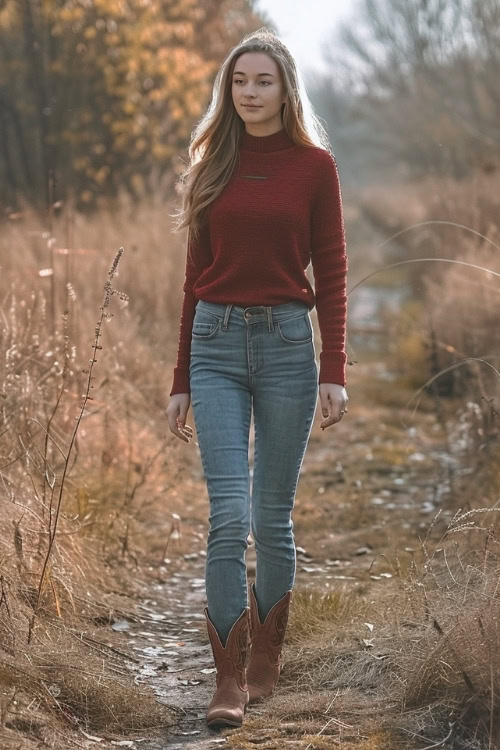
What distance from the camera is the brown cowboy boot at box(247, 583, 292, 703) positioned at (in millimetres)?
3234

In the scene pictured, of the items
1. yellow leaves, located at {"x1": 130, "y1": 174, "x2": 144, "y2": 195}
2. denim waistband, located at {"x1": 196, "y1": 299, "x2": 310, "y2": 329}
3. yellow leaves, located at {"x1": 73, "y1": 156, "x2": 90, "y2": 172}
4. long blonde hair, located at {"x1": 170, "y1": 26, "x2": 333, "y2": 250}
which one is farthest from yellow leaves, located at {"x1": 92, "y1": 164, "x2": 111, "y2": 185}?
denim waistband, located at {"x1": 196, "y1": 299, "x2": 310, "y2": 329}

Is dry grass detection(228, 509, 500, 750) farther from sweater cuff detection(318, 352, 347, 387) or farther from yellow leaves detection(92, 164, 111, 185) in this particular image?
yellow leaves detection(92, 164, 111, 185)

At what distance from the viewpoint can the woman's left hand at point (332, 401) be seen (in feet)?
10.1

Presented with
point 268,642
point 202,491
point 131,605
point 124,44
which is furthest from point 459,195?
point 268,642

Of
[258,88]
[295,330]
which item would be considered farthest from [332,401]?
[258,88]

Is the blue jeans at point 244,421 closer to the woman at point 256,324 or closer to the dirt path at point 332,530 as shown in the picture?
the woman at point 256,324

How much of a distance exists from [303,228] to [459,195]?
8252mm

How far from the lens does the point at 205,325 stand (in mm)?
3096

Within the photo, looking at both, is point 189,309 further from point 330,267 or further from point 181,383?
point 330,267

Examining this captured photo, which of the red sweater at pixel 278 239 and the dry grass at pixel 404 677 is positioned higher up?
the red sweater at pixel 278 239

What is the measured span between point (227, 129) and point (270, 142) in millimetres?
143

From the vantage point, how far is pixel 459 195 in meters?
11.0

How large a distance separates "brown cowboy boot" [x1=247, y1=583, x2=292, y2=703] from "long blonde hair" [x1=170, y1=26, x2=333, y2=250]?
1.19 m

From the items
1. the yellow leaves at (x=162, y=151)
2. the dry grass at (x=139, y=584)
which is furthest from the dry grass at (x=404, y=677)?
the yellow leaves at (x=162, y=151)
